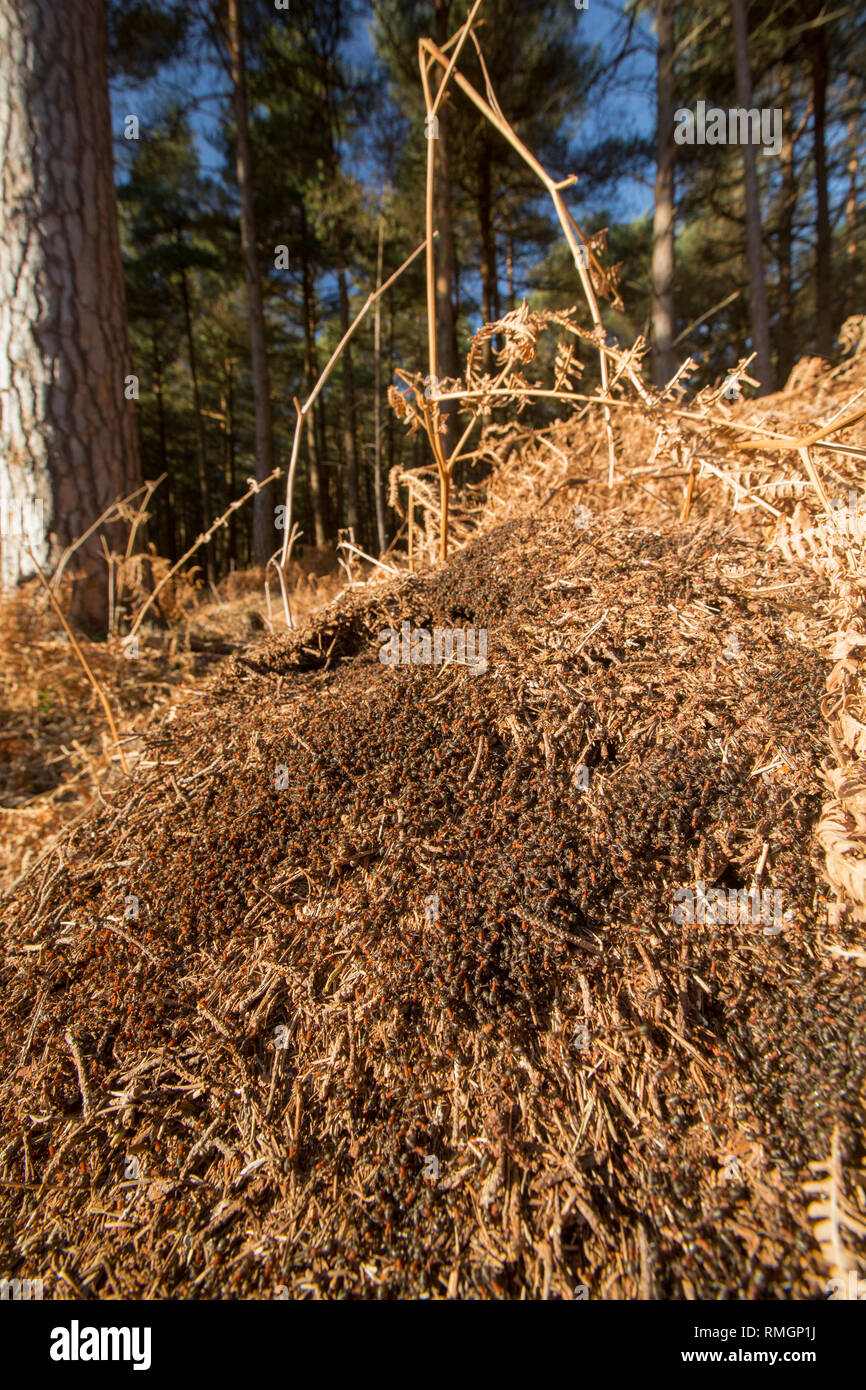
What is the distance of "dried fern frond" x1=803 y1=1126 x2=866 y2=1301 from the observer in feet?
2.81

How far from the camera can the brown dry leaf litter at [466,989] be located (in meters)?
0.97

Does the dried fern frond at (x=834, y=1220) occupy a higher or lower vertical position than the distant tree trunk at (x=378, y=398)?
lower

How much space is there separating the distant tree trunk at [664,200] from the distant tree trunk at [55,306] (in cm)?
642

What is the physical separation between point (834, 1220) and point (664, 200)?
10184 millimetres

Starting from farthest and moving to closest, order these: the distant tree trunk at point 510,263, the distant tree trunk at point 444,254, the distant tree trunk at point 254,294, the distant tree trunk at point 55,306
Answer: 1. the distant tree trunk at point 510,263
2. the distant tree trunk at point 254,294
3. the distant tree trunk at point 444,254
4. the distant tree trunk at point 55,306

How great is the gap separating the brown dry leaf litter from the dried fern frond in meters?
0.02

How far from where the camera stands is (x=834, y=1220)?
0.87 metres

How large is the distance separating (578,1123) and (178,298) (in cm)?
1952

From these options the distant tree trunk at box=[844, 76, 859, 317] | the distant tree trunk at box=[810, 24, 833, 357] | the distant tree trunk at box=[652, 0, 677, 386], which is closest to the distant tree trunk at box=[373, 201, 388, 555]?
the distant tree trunk at box=[652, 0, 677, 386]

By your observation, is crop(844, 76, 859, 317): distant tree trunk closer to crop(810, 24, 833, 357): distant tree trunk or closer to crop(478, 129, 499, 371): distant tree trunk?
crop(810, 24, 833, 357): distant tree trunk

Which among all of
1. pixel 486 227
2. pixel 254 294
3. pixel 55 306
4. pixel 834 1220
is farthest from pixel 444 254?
pixel 834 1220

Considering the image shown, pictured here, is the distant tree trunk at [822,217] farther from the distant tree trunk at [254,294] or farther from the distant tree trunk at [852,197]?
the distant tree trunk at [254,294]

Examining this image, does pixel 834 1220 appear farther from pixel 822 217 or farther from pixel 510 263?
pixel 510 263

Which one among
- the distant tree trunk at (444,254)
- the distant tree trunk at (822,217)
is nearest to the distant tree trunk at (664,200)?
the distant tree trunk at (444,254)
